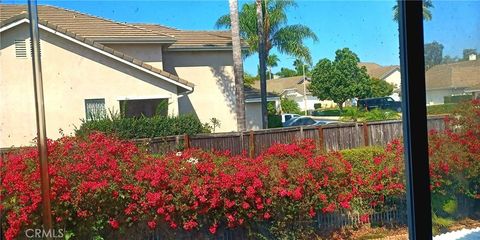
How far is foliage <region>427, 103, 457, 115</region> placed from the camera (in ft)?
5.88

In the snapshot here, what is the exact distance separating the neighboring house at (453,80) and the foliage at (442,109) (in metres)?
0.02

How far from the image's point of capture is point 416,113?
1.61 meters

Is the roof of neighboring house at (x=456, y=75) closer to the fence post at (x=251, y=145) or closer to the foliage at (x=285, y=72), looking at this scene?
the foliage at (x=285, y=72)

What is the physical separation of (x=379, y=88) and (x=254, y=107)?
2.74 feet

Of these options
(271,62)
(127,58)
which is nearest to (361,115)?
(271,62)

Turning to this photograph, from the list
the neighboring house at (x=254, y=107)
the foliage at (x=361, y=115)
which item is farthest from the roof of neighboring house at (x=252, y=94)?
the foliage at (x=361, y=115)

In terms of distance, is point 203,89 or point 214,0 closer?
point 214,0

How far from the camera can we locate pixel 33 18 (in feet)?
5.42

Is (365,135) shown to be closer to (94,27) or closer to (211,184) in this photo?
(211,184)

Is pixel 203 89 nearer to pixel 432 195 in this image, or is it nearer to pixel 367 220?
pixel 367 220

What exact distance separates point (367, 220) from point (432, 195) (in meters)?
1.28

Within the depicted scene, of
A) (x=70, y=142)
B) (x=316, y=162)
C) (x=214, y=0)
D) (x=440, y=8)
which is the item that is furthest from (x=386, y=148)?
(x=70, y=142)

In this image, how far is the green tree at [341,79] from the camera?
2.78 m

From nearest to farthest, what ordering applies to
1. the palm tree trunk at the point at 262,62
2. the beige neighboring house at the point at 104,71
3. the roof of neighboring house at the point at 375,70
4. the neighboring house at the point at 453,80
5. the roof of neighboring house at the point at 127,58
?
the beige neighboring house at the point at 104,71 → the neighboring house at the point at 453,80 → the roof of neighboring house at the point at 375,70 → the roof of neighboring house at the point at 127,58 → the palm tree trunk at the point at 262,62
